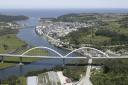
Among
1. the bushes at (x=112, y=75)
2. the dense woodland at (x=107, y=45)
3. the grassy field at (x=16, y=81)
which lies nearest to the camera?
the bushes at (x=112, y=75)

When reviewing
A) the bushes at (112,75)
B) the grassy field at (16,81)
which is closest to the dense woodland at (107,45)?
the bushes at (112,75)

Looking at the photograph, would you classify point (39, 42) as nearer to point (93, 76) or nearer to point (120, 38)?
point (120, 38)

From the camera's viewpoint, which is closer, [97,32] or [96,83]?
[96,83]

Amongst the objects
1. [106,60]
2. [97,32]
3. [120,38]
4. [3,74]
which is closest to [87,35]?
[97,32]

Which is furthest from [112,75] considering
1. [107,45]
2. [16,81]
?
[107,45]

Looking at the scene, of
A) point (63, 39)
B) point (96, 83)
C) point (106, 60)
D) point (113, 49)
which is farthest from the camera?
point (63, 39)

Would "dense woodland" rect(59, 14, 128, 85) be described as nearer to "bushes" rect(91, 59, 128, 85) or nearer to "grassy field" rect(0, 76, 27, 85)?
"bushes" rect(91, 59, 128, 85)

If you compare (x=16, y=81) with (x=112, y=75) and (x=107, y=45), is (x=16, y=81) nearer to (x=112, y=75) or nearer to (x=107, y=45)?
(x=112, y=75)

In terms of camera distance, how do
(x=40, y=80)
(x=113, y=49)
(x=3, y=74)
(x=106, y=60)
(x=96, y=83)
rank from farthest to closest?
(x=113, y=49)
(x=106, y=60)
(x=3, y=74)
(x=40, y=80)
(x=96, y=83)

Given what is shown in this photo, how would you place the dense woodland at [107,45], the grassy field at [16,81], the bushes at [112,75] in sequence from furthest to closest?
1. the dense woodland at [107,45]
2. the grassy field at [16,81]
3. the bushes at [112,75]

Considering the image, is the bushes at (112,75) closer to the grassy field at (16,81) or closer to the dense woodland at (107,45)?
the dense woodland at (107,45)
